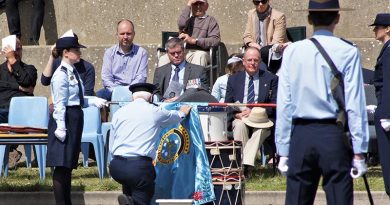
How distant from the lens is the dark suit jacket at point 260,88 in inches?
613

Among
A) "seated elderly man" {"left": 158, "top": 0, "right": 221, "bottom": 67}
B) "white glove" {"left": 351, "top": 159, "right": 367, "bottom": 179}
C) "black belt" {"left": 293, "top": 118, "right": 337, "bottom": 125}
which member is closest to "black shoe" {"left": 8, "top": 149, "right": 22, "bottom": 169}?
"seated elderly man" {"left": 158, "top": 0, "right": 221, "bottom": 67}

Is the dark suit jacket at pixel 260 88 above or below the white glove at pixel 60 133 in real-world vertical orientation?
above

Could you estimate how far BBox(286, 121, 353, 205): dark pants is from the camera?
8.91m

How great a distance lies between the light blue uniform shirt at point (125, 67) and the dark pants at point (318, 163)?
24.7ft

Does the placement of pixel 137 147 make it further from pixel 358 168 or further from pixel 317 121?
pixel 358 168

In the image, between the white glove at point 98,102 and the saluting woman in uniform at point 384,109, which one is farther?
Result: the white glove at point 98,102

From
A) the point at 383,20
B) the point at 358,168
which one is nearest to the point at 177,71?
the point at 383,20

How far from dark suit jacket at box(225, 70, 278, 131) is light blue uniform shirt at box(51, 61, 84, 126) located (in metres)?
2.71

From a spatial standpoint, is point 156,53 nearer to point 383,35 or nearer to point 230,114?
point 230,114

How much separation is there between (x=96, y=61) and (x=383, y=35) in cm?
678

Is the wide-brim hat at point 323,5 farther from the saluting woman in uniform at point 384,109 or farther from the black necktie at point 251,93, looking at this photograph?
the black necktie at point 251,93

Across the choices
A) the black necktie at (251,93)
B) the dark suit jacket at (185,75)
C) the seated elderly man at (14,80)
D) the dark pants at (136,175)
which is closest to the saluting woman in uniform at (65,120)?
the dark pants at (136,175)

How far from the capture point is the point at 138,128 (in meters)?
12.2

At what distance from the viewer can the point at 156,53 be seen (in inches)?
739
